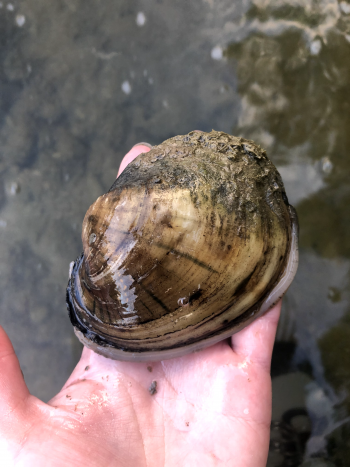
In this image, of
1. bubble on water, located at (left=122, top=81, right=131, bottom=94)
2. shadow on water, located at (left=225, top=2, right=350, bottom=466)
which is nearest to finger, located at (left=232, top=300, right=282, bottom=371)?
shadow on water, located at (left=225, top=2, right=350, bottom=466)

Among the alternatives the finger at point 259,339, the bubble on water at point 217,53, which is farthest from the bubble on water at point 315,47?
the finger at point 259,339

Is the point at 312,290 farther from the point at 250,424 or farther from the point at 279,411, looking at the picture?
the point at 250,424

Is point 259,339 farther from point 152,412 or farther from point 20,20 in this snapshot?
point 20,20

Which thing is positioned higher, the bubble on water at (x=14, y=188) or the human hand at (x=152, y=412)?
the bubble on water at (x=14, y=188)

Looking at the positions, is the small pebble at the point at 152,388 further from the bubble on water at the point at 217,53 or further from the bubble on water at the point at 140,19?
the bubble on water at the point at 140,19

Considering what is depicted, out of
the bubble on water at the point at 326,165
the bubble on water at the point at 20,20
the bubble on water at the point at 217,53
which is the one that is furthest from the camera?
the bubble on water at the point at 20,20

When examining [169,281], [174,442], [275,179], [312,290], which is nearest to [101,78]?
[275,179]

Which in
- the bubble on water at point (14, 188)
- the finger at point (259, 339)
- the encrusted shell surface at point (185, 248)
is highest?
the bubble on water at point (14, 188)

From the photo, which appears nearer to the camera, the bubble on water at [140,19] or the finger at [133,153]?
the finger at [133,153]

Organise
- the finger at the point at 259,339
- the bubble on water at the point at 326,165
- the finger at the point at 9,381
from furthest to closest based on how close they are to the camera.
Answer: the bubble on water at the point at 326,165, the finger at the point at 259,339, the finger at the point at 9,381
